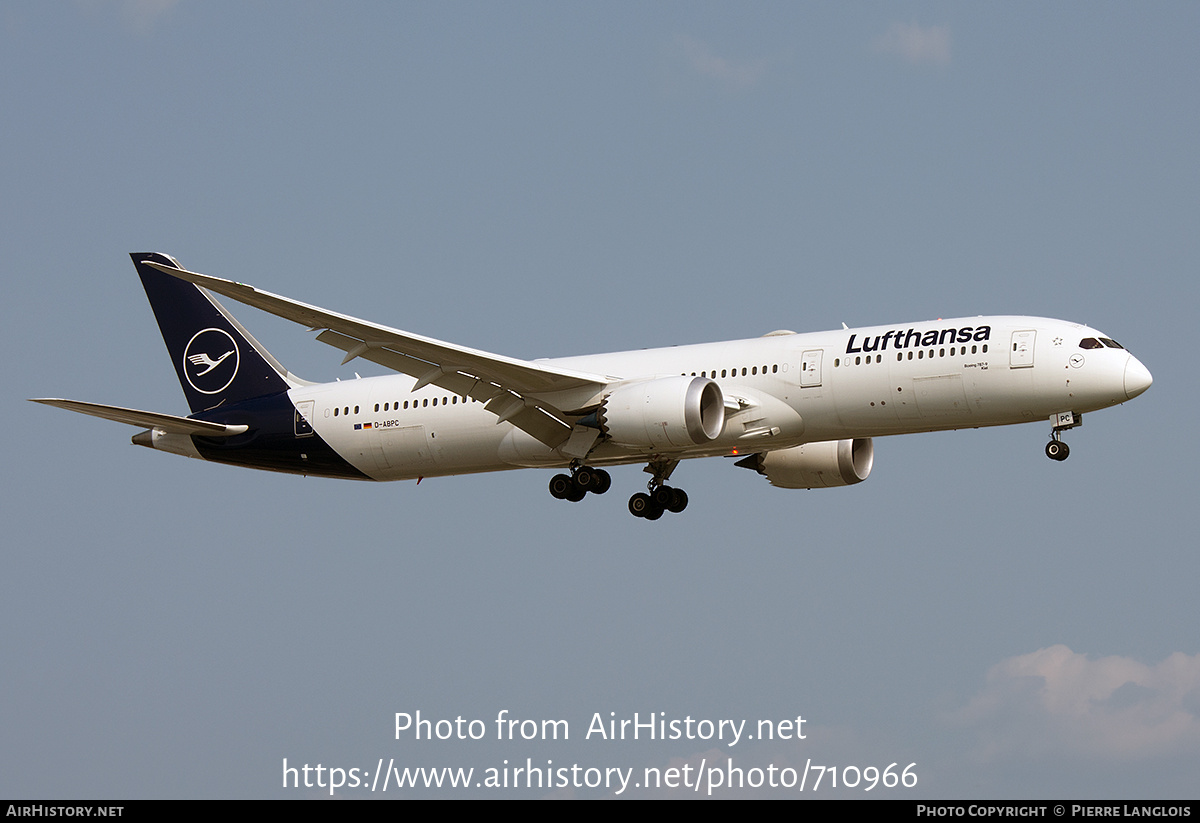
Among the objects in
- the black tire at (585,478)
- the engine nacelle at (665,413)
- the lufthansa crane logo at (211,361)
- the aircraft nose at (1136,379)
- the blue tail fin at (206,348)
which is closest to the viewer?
the aircraft nose at (1136,379)

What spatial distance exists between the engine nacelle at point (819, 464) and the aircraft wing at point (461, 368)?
6.75m

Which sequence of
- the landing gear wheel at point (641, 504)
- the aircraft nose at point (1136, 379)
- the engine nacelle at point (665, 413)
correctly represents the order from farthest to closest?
the landing gear wheel at point (641, 504) → the engine nacelle at point (665, 413) → the aircraft nose at point (1136, 379)

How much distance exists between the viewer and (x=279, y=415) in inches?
1602

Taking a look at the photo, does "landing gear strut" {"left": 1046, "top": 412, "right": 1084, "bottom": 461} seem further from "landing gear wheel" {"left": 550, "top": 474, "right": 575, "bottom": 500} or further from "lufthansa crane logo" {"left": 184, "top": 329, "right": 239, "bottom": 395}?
"lufthansa crane logo" {"left": 184, "top": 329, "right": 239, "bottom": 395}

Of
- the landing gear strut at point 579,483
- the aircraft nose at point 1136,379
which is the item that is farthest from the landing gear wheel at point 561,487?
the aircraft nose at point 1136,379

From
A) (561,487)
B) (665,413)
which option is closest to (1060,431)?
(665,413)

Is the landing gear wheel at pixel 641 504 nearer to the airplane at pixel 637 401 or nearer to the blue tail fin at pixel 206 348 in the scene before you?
the airplane at pixel 637 401

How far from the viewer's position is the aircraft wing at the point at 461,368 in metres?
32.1

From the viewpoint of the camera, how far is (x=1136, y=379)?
32875 mm

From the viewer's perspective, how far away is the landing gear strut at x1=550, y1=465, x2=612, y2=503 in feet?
124

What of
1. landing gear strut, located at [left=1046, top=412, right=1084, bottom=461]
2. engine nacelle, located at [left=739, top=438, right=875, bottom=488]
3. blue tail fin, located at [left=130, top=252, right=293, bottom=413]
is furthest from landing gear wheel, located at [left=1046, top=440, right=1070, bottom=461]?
blue tail fin, located at [left=130, top=252, right=293, bottom=413]

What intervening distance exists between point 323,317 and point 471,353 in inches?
144

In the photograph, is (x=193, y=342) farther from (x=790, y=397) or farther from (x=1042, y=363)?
(x=1042, y=363)

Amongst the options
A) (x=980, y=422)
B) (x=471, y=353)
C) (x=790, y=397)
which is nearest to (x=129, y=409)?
(x=471, y=353)
